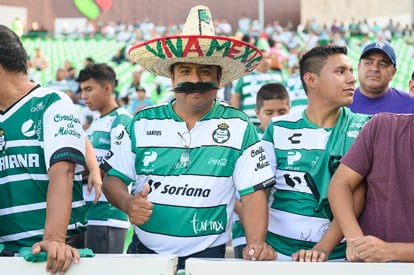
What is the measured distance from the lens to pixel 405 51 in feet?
77.9

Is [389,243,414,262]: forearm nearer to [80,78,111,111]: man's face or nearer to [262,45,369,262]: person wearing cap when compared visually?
[262,45,369,262]: person wearing cap

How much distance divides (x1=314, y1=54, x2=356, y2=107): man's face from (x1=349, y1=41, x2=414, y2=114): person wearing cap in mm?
1012

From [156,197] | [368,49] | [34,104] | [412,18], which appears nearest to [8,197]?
[34,104]

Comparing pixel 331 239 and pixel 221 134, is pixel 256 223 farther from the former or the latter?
pixel 221 134

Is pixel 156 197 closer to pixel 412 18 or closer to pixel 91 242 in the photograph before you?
pixel 91 242

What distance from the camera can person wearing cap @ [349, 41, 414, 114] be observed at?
457 centimetres

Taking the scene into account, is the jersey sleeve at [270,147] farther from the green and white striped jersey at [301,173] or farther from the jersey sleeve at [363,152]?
the jersey sleeve at [363,152]

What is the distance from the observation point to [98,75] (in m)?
5.41

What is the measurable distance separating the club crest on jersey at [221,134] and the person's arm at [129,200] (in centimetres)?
49

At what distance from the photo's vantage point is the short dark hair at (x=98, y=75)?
5.40 m

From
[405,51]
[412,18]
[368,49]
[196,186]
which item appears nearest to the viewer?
[196,186]

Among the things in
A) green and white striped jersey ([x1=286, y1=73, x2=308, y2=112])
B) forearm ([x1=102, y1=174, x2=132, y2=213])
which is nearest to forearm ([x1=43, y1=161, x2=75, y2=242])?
forearm ([x1=102, y1=174, x2=132, y2=213])

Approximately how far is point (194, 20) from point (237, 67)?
13.4 inches

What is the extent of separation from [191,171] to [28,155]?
0.79 meters
